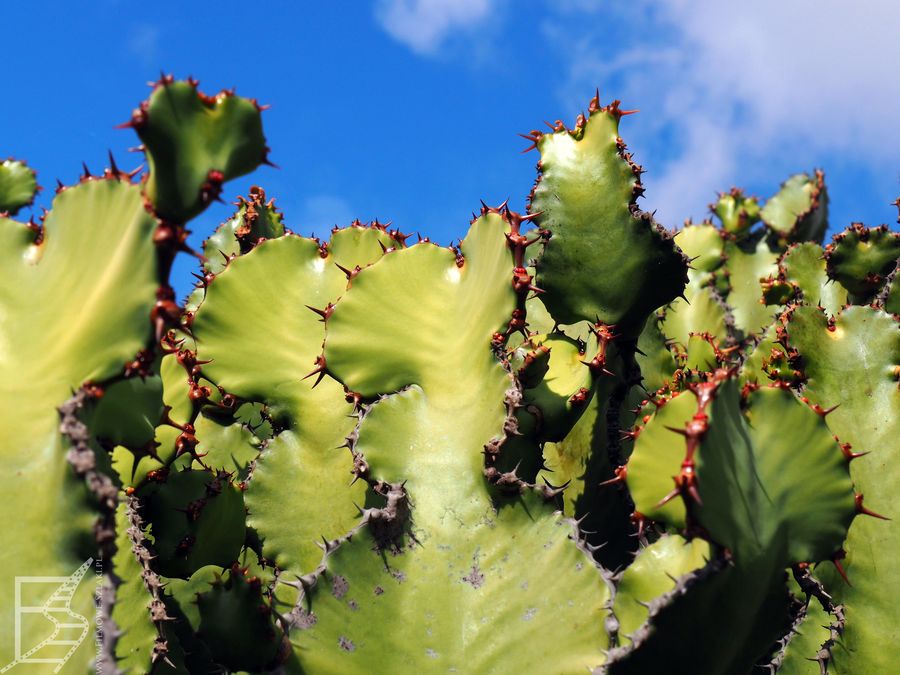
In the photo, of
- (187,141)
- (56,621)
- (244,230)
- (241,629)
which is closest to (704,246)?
(244,230)

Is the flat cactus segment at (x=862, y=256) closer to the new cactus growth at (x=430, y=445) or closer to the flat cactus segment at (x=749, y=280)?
the new cactus growth at (x=430, y=445)

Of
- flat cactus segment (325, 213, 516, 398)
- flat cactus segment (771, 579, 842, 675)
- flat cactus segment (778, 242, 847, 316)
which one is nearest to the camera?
flat cactus segment (325, 213, 516, 398)

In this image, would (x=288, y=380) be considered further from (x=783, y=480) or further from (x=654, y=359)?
(x=783, y=480)

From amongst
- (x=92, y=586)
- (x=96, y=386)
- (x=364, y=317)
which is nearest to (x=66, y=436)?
(x=96, y=386)

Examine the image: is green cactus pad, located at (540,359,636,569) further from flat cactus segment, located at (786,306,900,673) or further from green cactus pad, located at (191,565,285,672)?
green cactus pad, located at (191,565,285,672)

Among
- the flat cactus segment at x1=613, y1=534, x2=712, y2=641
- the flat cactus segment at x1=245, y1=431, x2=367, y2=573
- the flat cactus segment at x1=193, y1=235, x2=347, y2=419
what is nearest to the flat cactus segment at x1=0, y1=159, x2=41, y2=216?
the flat cactus segment at x1=193, y1=235, x2=347, y2=419

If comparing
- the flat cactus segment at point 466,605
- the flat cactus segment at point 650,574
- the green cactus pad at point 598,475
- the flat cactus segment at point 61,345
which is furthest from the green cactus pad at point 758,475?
the flat cactus segment at point 61,345

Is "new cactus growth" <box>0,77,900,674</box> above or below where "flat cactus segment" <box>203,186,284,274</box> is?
below
